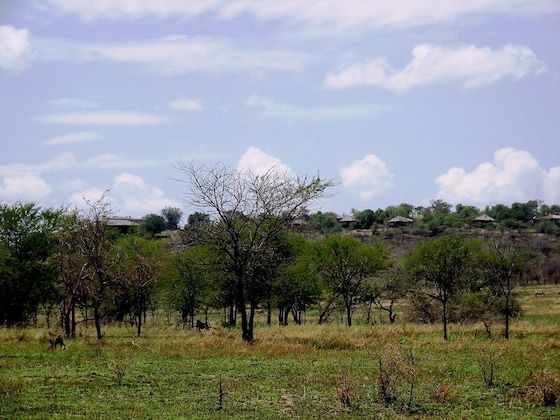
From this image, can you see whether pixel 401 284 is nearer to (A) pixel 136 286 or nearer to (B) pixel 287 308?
(B) pixel 287 308

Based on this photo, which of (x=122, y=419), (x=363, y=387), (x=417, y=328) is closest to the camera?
(x=122, y=419)

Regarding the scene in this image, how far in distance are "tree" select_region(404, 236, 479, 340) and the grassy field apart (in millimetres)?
11898

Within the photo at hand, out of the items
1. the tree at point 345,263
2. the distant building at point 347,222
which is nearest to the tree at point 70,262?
the tree at point 345,263

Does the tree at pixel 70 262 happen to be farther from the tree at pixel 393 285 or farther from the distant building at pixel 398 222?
the distant building at pixel 398 222

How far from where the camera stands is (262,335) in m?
31.2

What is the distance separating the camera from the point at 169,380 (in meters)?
17.8

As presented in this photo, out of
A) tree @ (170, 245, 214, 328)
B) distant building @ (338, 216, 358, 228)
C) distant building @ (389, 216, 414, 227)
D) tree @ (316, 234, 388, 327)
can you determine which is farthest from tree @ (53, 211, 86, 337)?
distant building @ (338, 216, 358, 228)

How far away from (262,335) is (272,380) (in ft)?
42.7

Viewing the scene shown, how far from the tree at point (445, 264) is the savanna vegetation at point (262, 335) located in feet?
0.73

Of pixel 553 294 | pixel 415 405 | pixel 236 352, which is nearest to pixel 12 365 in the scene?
pixel 236 352

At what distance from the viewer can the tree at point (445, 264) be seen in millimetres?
39812

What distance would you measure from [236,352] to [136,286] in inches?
708

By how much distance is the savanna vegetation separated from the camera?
15367mm

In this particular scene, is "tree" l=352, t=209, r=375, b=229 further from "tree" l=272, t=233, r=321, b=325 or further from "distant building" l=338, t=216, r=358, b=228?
"tree" l=272, t=233, r=321, b=325
